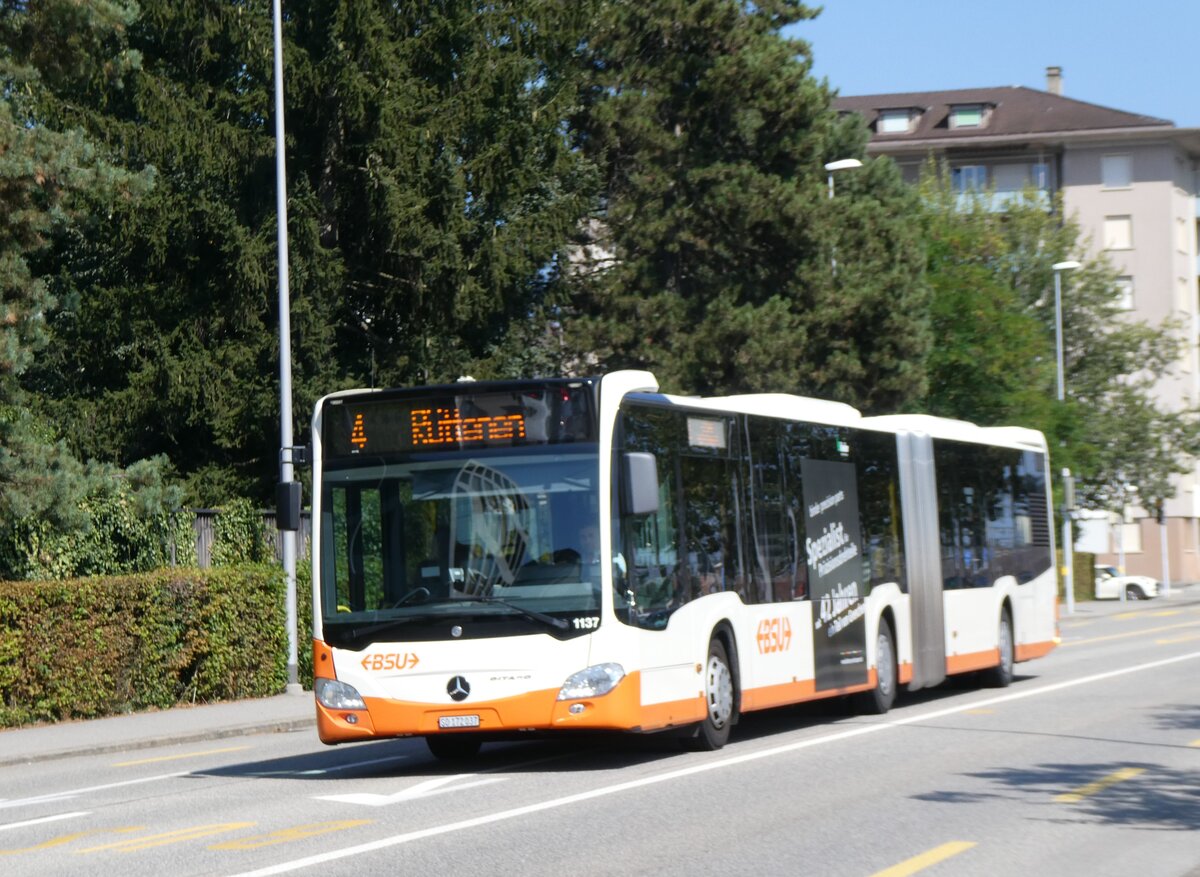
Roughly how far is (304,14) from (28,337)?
1299cm

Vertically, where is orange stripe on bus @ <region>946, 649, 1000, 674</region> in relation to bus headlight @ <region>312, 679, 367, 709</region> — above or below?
below

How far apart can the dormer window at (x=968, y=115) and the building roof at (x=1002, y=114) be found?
0.10 metres

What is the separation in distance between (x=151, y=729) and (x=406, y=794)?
870 cm

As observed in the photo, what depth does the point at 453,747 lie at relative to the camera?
1577cm

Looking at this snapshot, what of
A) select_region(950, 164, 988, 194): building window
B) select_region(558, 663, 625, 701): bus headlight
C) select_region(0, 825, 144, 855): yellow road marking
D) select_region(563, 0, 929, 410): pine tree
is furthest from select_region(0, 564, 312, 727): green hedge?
select_region(950, 164, 988, 194): building window

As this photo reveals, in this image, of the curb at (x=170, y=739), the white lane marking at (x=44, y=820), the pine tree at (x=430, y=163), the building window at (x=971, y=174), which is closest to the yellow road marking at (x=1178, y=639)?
the pine tree at (x=430, y=163)

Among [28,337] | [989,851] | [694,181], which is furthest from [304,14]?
[989,851]

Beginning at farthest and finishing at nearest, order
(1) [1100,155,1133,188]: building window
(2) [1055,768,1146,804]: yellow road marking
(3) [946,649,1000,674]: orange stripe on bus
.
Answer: (1) [1100,155,1133,188]: building window → (3) [946,649,1000,674]: orange stripe on bus → (2) [1055,768,1146,804]: yellow road marking

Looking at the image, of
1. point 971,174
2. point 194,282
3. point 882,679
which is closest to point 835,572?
point 882,679

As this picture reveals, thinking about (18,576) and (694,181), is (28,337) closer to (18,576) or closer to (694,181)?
(18,576)

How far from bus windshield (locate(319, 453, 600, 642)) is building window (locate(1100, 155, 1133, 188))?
7200 cm

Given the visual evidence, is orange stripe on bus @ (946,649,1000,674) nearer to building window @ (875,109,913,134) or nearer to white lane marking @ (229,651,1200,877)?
white lane marking @ (229,651,1200,877)

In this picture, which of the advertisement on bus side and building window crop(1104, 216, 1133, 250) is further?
building window crop(1104, 216, 1133, 250)

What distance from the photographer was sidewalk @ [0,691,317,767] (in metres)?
18.7
